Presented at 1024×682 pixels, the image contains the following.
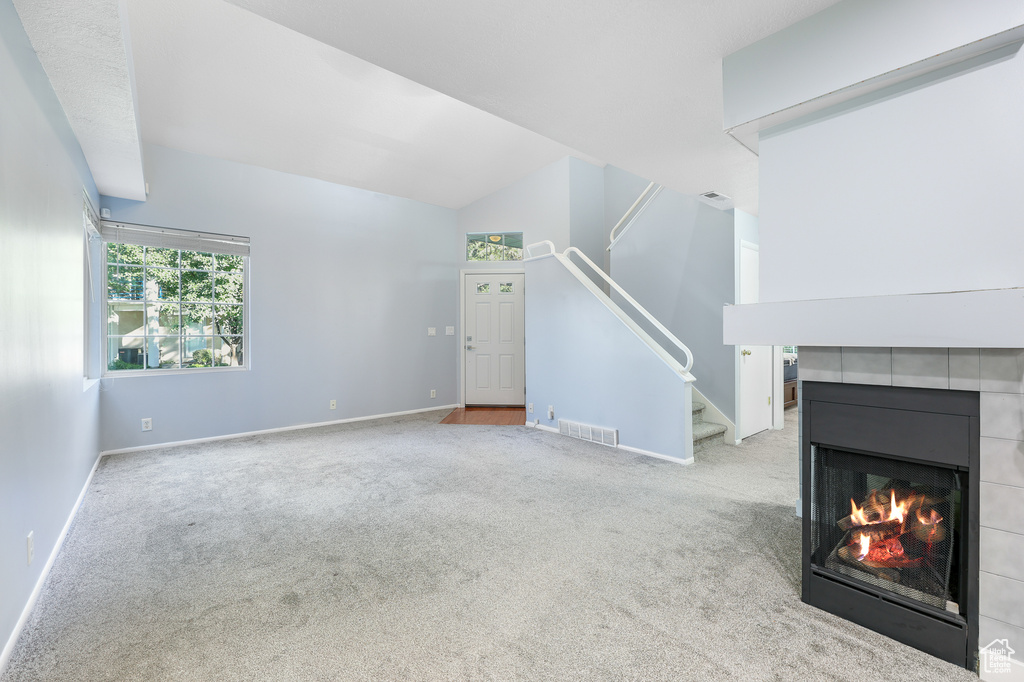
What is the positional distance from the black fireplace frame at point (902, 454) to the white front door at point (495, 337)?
499cm

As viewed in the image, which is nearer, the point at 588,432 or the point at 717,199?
the point at 717,199

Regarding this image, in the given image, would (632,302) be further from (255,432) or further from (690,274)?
(255,432)

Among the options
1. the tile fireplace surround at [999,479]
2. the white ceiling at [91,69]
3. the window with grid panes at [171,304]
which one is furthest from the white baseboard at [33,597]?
the tile fireplace surround at [999,479]

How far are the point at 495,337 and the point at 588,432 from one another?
8.31 ft

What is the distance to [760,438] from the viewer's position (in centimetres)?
474

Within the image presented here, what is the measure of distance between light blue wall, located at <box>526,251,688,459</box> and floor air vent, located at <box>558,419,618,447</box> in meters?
0.06

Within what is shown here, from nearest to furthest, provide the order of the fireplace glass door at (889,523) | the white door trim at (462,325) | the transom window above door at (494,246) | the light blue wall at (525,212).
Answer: the fireplace glass door at (889,523)
the light blue wall at (525,212)
the white door trim at (462,325)
the transom window above door at (494,246)

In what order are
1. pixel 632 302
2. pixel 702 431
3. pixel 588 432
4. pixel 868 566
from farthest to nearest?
pixel 588 432 < pixel 702 431 < pixel 632 302 < pixel 868 566

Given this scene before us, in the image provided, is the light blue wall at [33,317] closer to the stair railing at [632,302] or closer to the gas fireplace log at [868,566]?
the gas fireplace log at [868,566]

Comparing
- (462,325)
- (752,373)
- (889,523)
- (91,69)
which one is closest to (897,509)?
(889,523)

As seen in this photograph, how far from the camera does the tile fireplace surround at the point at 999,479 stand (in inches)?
55.3

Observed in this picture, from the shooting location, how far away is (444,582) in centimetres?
208

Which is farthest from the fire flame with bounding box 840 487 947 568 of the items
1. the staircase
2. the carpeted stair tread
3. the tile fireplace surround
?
the carpeted stair tread

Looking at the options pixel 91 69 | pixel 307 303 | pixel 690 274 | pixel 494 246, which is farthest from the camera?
pixel 494 246
